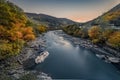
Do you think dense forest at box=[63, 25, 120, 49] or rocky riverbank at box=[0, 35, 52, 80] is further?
dense forest at box=[63, 25, 120, 49]

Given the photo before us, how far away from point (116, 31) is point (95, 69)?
51923 mm

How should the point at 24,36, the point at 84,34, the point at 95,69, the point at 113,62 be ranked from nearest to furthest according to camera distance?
the point at 95,69
the point at 113,62
the point at 24,36
the point at 84,34

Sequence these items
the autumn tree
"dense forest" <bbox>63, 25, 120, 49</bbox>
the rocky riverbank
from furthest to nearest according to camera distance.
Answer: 1. the autumn tree
2. "dense forest" <bbox>63, 25, 120, 49</bbox>
3. the rocky riverbank

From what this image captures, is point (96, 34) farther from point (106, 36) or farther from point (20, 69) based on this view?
point (20, 69)

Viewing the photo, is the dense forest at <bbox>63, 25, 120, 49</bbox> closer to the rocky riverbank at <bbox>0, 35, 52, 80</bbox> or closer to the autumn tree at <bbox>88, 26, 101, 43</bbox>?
the autumn tree at <bbox>88, 26, 101, 43</bbox>

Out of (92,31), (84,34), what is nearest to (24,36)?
(92,31)

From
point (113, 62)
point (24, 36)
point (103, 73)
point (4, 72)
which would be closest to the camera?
point (4, 72)

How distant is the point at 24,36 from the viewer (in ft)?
312

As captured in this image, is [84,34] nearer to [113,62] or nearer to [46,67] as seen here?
[113,62]

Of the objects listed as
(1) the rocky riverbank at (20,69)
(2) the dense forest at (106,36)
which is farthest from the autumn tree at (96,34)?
(1) the rocky riverbank at (20,69)

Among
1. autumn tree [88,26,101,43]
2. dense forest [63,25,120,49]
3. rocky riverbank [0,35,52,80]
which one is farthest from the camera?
autumn tree [88,26,101,43]

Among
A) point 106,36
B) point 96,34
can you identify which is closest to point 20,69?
point 106,36

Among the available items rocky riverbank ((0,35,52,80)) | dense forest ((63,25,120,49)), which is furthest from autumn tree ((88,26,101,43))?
rocky riverbank ((0,35,52,80))

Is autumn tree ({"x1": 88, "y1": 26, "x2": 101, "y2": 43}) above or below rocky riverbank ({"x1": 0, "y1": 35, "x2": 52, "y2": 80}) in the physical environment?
above
